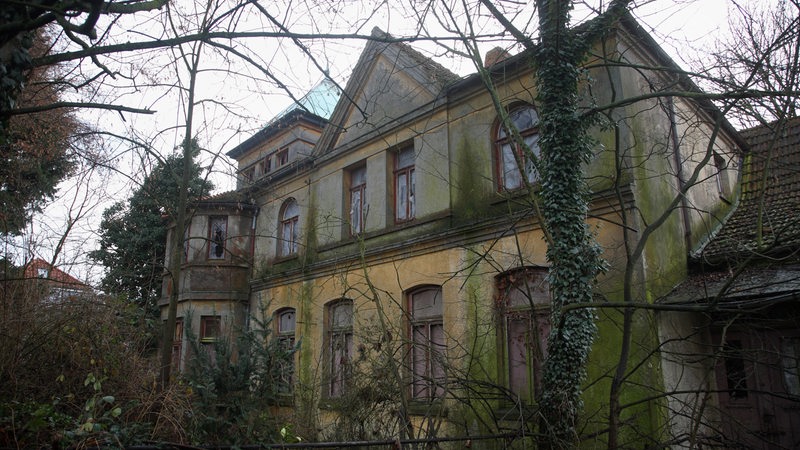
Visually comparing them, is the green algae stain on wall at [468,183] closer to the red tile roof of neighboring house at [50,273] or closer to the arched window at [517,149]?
the arched window at [517,149]

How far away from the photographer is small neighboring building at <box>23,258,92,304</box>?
23.2 ft

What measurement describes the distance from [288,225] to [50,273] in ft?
30.9

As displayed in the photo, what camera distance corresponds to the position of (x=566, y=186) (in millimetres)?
7438

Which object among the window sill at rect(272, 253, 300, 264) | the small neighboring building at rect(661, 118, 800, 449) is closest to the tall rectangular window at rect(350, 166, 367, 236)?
the window sill at rect(272, 253, 300, 264)

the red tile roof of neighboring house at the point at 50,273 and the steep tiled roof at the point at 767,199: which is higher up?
the steep tiled roof at the point at 767,199

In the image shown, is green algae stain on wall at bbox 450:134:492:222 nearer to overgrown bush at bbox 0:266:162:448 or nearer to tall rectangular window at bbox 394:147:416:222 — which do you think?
tall rectangular window at bbox 394:147:416:222

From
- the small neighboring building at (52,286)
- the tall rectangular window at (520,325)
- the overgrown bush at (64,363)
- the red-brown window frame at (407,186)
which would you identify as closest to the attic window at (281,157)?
the red-brown window frame at (407,186)

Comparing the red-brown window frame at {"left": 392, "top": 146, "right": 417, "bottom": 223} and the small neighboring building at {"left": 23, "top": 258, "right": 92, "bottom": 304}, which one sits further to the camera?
the red-brown window frame at {"left": 392, "top": 146, "right": 417, "bottom": 223}

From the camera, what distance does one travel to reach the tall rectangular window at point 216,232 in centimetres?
1792

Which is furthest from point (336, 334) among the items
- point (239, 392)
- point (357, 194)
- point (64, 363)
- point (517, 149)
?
point (239, 392)

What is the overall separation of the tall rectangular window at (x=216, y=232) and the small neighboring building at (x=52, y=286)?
9902mm

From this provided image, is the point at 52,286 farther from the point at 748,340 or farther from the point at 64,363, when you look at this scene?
the point at 748,340

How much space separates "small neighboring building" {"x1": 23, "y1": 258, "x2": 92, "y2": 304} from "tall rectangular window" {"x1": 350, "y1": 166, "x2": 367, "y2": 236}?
746 cm

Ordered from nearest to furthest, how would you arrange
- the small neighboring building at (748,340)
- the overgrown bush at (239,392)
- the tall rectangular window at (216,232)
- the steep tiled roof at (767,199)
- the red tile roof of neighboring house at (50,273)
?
the overgrown bush at (239,392) → the red tile roof of neighboring house at (50,273) → the small neighboring building at (748,340) → the steep tiled roof at (767,199) → the tall rectangular window at (216,232)
